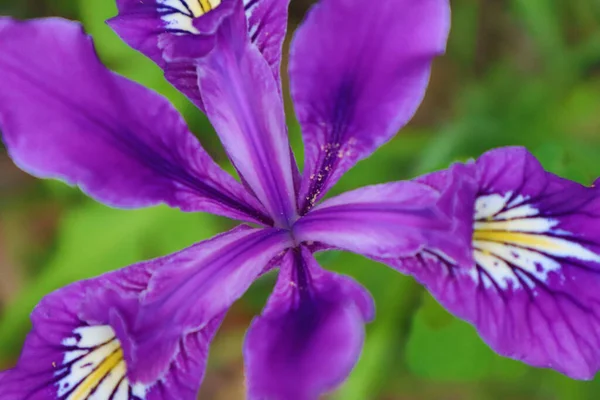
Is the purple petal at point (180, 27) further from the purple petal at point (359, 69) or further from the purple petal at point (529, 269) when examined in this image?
the purple petal at point (529, 269)

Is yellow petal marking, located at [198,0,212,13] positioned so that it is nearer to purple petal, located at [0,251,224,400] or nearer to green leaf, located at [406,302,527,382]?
purple petal, located at [0,251,224,400]

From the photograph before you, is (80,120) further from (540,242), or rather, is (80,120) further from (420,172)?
(420,172)

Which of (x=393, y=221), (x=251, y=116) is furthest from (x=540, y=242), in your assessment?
(x=251, y=116)

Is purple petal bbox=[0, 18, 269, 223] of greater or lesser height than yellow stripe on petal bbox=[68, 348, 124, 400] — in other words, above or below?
above

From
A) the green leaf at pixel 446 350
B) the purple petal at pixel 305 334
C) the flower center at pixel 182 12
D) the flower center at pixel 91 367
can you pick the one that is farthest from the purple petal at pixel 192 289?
the green leaf at pixel 446 350

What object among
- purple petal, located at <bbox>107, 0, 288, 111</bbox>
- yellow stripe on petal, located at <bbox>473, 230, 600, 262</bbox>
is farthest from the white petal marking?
purple petal, located at <bbox>107, 0, 288, 111</bbox>

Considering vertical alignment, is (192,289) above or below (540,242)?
above
